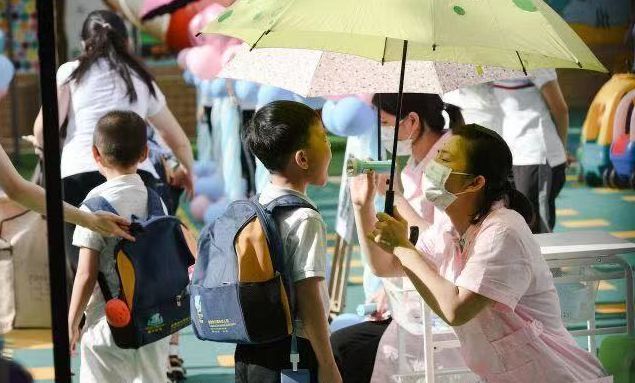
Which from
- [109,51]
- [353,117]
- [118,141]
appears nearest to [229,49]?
[353,117]

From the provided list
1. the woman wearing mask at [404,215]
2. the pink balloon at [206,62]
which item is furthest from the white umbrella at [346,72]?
the pink balloon at [206,62]

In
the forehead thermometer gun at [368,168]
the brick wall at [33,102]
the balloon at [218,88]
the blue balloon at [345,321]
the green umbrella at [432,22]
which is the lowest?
→ the brick wall at [33,102]

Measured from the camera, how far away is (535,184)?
20.9 feet

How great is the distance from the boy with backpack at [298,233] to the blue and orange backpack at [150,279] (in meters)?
0.66

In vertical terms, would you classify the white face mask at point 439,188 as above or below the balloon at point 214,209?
above

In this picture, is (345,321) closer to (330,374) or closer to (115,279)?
(115,279)

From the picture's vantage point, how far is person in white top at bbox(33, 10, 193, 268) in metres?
5.43

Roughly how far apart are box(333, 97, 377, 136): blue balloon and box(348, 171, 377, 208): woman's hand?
2.29 metres

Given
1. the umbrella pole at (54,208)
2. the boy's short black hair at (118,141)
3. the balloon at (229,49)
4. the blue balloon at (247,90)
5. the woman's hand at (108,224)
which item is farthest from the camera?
the balloon at (229,49)

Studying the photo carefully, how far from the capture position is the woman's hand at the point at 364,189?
3.56 metres

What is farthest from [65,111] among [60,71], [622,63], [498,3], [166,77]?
[166,77]

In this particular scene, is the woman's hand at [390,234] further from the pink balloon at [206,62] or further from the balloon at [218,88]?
the balloon at [218,88]

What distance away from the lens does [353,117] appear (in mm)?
5867

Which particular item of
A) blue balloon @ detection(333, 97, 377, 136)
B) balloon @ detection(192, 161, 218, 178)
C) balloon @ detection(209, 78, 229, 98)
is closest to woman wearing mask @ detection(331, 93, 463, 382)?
blue balloon @ detection(333, 97, 377, 136)
